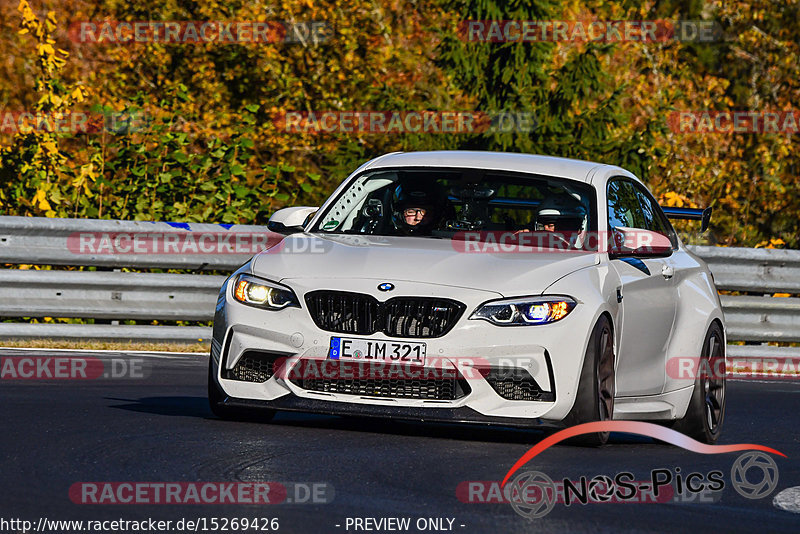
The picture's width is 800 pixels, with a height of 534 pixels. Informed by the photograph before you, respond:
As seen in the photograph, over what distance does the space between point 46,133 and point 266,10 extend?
18.5m

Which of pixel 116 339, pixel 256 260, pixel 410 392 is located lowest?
pixel 116 339

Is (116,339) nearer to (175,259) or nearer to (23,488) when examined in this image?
(175,259)

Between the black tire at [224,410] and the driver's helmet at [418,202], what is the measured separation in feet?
4.25

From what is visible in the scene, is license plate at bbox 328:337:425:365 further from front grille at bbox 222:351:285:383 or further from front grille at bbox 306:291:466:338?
front grille at bbox 222:351:285:383

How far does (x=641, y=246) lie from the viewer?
8.66 metres

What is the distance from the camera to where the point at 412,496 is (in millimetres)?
6309

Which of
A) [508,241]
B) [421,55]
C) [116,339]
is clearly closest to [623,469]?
[508,241]

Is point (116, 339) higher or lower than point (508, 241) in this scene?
lower

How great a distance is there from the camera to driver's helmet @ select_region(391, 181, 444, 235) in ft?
29.6

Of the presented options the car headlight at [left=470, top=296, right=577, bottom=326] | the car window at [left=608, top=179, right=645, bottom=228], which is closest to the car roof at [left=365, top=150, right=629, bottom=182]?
the car window at [left=608, top=179, right=645, bottom=228]

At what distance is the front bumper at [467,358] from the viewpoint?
7.71 m
